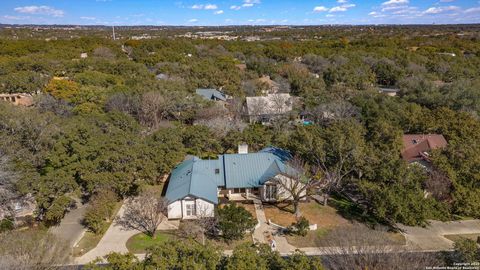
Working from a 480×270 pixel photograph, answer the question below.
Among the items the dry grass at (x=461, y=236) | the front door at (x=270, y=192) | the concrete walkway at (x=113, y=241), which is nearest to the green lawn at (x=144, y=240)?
the concrete walkway at (x=113, y=241)

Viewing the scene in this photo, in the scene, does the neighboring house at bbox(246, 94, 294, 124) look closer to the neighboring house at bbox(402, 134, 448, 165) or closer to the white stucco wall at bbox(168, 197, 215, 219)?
the neighboring house at bbox(402, 134, 448, 165)

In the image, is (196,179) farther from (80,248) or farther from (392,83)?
(392,83)

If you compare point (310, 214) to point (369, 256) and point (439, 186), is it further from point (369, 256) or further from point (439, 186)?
point (369, 256)

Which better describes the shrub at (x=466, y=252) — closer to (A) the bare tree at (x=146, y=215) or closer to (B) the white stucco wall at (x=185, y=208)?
(B) the white stucco wall at (x=185, y=208)

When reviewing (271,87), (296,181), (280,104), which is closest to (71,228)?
(296,181)

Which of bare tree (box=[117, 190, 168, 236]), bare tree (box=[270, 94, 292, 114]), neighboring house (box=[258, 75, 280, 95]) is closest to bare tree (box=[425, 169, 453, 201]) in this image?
bare tree (box=[117, 190, 168, 236])
